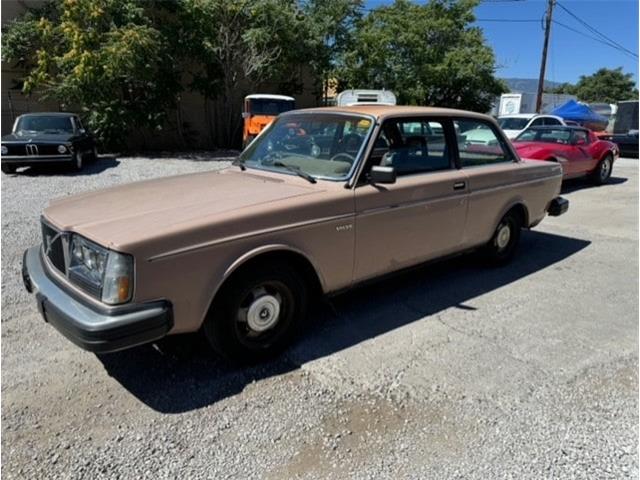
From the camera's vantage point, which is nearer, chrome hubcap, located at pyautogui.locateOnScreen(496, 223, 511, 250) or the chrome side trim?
the chrome side trim

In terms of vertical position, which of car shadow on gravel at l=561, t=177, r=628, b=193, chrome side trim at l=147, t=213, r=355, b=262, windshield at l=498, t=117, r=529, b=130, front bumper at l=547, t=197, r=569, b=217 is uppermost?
windshield at l=498, t=117, r=529, b=130

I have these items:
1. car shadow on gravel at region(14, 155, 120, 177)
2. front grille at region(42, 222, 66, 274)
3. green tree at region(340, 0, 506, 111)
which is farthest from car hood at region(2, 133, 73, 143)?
green tree at region(340, 0, 506, 111)

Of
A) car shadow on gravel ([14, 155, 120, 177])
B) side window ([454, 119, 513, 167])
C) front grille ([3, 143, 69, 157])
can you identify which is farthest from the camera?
car shadow on gravel ([14, 155, 120, 177])

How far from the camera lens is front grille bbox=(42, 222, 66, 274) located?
9.95 feet

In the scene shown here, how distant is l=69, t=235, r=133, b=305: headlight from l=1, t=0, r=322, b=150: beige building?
15750 mm

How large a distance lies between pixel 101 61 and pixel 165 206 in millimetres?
12918

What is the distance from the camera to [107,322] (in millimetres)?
2574

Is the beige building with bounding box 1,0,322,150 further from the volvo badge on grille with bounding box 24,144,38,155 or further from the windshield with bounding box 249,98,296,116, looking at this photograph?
the volvo badge on grille with bounding box 24,144,38,155

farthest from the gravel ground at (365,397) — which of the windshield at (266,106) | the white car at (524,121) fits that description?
the windshield at (266,106)

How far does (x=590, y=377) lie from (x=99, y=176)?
10.9m

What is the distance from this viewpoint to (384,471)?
7.96 ft

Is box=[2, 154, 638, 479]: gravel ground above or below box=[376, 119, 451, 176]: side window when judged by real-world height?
below

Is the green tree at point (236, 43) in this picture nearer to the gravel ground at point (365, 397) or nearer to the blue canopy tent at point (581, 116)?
the blue canopy tent at point (581, 116)

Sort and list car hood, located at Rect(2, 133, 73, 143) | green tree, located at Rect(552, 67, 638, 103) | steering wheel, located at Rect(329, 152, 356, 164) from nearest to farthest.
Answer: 1. steering wheel, located at Rect(329, 152, 356, 164)
2. car hood, located at Rect(2, 133, 73, 143)
3. green tree, located at Rect(552, 67, 638, 103)
